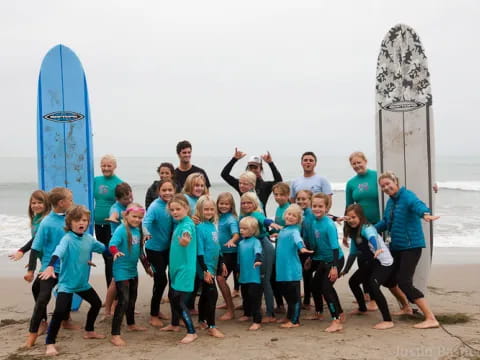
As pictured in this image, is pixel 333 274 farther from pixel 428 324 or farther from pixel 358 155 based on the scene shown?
pixel 358 155

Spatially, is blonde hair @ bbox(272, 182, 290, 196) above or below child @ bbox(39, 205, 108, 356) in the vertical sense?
above

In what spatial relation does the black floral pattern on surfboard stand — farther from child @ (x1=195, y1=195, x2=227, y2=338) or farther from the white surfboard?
child @ (x1=195, y1=195, x2=227, y2=338)

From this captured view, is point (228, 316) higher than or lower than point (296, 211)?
lower

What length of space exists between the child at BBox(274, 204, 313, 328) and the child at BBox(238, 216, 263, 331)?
0.62 feet

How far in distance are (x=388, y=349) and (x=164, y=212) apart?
2113 millimetres

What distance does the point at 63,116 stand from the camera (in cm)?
571

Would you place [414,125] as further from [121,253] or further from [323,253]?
[121,253]

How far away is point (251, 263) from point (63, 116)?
281 centimetres

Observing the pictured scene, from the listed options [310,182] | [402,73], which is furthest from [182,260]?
[402,73]

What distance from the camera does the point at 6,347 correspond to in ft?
13.5

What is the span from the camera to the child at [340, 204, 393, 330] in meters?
4.43

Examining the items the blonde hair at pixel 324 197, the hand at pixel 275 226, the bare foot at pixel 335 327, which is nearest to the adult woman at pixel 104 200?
the hand at pixel 275 226

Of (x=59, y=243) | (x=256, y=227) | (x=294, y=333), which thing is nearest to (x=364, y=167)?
(x=256, y=227)

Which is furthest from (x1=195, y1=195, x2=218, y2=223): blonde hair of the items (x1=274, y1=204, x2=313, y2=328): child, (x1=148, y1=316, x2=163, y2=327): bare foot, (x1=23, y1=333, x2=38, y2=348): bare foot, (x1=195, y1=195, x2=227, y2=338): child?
(x1=23, y1=333, x2=38, y2=348): bare foot
